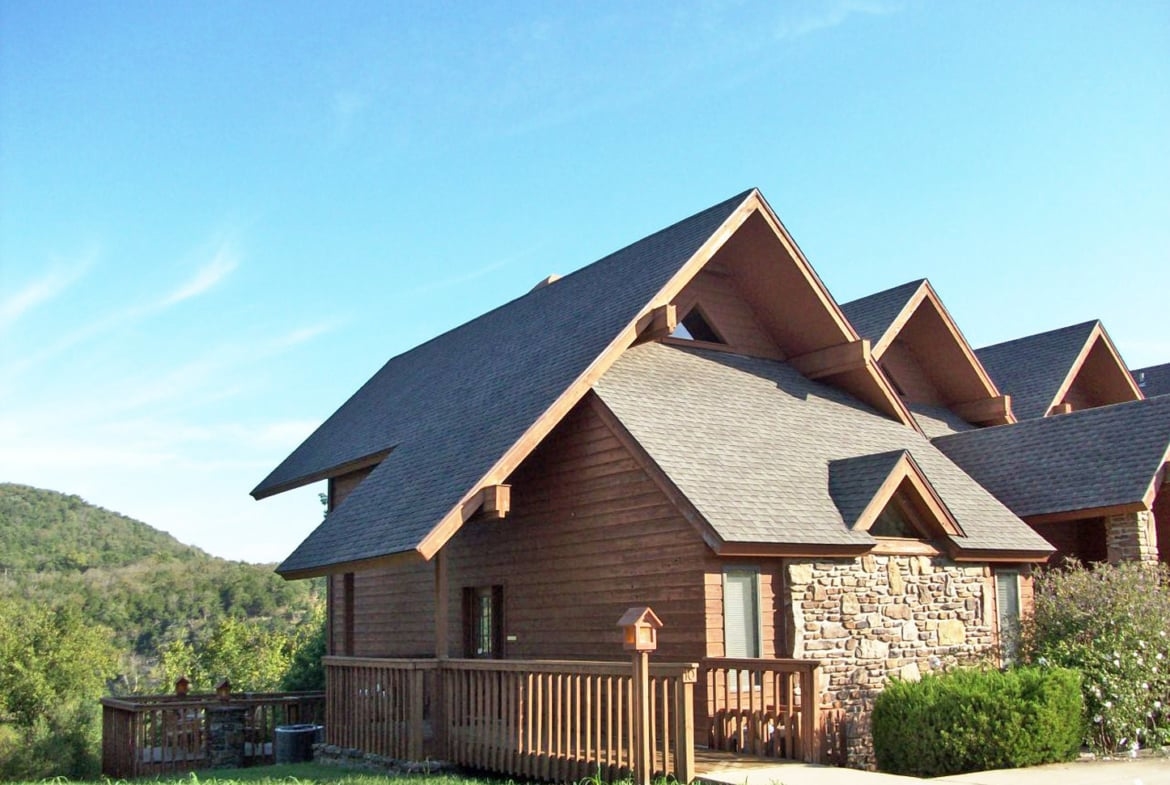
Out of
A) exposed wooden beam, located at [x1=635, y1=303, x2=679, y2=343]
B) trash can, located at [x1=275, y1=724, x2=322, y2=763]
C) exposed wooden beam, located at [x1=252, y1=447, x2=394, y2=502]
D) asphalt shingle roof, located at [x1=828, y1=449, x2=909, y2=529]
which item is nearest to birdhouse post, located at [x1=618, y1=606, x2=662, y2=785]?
asphalt shingle roof, located at [x1=828, y1=449, x2=909, y2=529]

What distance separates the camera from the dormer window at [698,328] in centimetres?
1936

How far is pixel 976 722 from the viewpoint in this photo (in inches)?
481

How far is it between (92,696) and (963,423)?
3114 cm

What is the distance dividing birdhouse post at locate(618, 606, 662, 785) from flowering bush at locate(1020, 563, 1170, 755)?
5864 millimetres

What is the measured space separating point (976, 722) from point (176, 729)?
12372mm

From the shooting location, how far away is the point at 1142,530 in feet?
59.3

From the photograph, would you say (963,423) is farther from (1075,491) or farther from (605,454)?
(605,454)

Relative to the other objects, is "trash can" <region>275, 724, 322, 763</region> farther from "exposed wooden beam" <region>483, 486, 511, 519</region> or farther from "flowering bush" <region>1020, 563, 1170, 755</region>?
"flowering bush" <region>1020, 563, 1170, 755</region>

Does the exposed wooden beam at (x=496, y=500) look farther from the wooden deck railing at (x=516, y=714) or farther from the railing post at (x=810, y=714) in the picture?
the railing post at (x=810, y=714)

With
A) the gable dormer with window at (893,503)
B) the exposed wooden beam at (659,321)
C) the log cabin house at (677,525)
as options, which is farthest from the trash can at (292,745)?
the gable dormer with window at (893,503)

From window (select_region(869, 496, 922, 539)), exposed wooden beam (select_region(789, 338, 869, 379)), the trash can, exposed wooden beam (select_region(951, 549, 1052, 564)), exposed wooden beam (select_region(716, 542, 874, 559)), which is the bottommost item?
the trash can

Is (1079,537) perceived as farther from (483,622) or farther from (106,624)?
(106,624)

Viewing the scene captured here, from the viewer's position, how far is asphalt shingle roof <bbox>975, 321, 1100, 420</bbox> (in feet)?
82.4

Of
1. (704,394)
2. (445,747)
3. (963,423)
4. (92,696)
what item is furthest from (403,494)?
(92,696)
